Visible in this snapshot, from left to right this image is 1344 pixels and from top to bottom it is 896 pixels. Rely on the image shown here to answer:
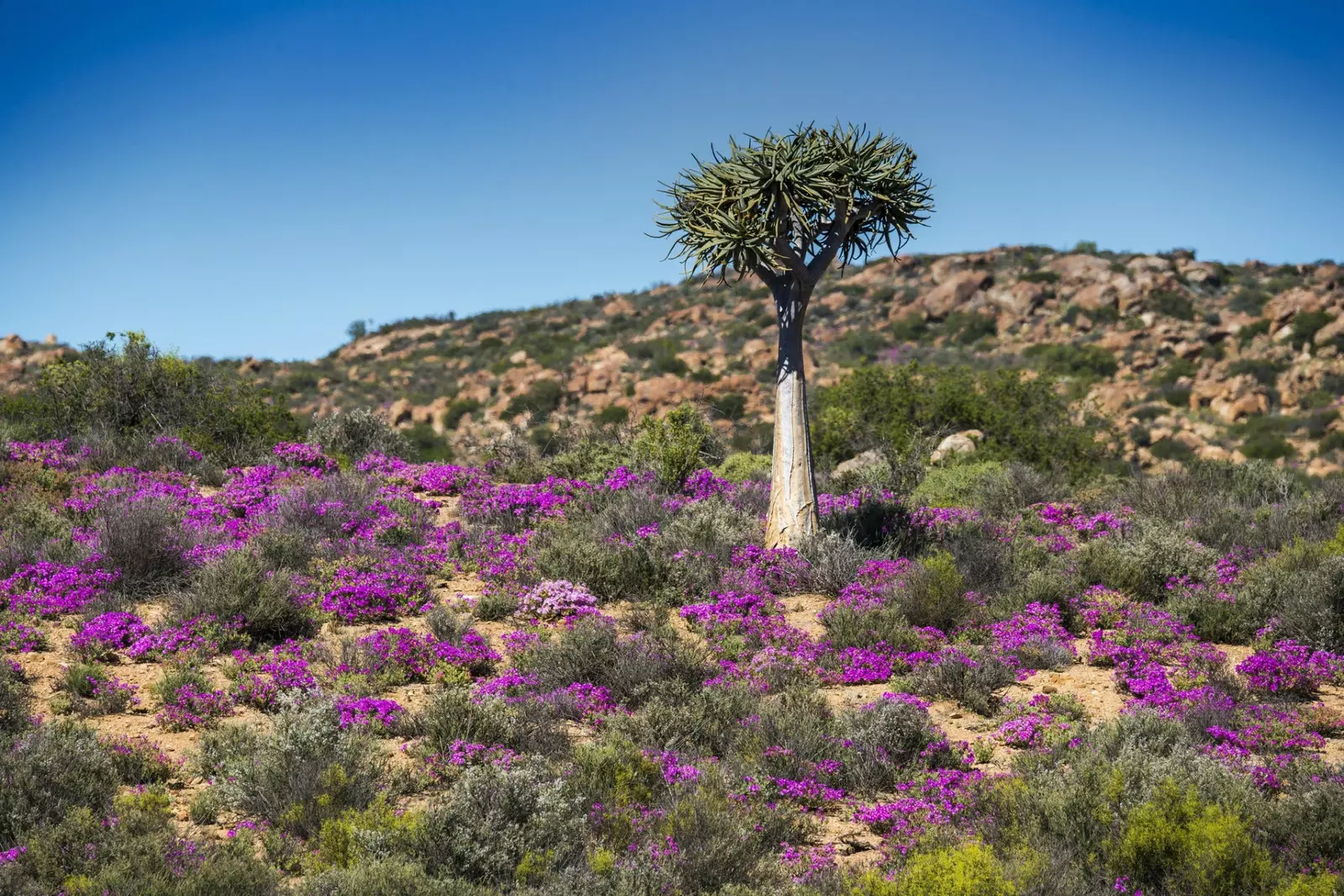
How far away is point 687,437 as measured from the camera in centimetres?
1470

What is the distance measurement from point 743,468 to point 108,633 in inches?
369

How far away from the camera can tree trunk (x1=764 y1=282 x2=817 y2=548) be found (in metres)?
11.0

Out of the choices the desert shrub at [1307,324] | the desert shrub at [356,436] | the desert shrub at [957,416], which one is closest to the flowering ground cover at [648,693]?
the desert shrub at [356,436]

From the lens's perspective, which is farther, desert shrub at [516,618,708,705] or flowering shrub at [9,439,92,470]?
flowering shrub at [9,439,92,470]

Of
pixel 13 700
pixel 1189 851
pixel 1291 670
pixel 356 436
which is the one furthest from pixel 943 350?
pixel 13 700

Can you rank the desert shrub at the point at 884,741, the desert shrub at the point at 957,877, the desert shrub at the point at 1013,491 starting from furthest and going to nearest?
1. the desert shrub at the point at 1013,491
2. the desert shrub at the point at 884,741
3. the desert shrub at the point at 957,877

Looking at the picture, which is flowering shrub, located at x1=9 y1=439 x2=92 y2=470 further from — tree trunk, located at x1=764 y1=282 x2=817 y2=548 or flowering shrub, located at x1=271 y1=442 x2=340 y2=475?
tree trunk, located at x1=764 y1=282 x2=817 y2=548

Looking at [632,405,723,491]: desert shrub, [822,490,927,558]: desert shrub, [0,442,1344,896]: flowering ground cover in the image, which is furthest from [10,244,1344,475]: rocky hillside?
[0,442,1344,896]: flowering ground cover

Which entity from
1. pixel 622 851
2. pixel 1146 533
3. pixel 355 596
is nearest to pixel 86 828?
pixel 622 851

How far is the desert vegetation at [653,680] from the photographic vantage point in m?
5.16

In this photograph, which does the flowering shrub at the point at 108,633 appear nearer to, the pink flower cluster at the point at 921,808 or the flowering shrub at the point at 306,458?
the flowering shrub at the point at 306,458

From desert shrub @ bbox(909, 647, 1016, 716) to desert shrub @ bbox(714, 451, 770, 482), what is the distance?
268 inches

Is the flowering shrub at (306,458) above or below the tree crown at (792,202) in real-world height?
below

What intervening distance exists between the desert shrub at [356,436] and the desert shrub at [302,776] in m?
10.5
